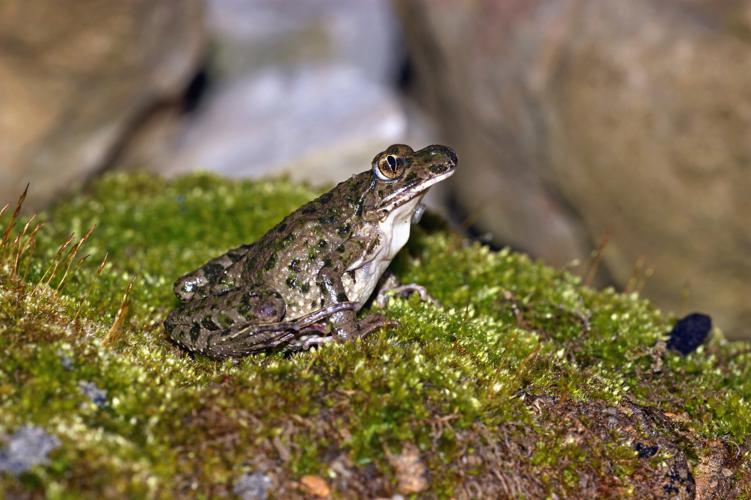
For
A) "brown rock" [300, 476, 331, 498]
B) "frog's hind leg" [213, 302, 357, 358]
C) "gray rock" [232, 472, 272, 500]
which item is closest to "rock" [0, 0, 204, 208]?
"frog's hind leg" [213, 302, 357, 358]

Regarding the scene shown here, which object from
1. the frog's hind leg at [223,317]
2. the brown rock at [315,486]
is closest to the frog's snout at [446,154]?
the frog's hind leg at [223,317]

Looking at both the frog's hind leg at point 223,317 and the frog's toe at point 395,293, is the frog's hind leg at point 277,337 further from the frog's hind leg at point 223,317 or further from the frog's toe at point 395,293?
the frog's toe at point 395,293

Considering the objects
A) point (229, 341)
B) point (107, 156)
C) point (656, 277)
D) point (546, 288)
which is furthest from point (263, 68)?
point (229, 341)

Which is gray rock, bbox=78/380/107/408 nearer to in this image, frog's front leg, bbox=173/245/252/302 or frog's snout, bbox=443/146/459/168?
frog's front leg, bbox=173/245/252/302

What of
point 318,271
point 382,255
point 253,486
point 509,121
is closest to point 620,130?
point 509,121

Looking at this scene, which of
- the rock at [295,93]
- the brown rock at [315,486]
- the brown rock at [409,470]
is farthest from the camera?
the rock at [295,93]

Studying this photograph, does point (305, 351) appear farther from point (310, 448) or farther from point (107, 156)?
point (107, 156)
